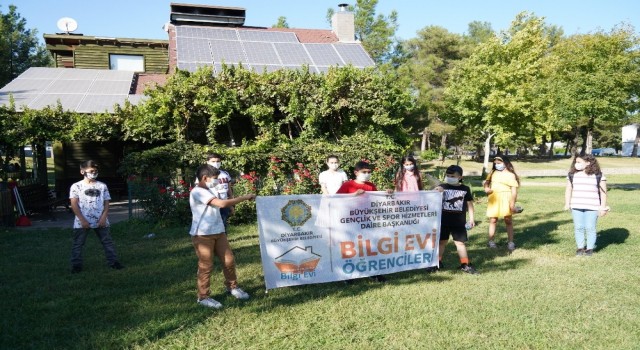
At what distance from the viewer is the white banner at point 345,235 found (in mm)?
5641

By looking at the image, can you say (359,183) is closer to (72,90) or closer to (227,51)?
(227,51)

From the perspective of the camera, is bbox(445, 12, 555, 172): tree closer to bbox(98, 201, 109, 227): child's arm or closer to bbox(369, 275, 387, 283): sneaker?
bbox(369, 275, 387, 283): sneaker

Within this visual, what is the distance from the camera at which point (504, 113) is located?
25.2 metres

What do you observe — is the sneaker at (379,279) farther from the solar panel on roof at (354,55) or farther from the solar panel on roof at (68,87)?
the solar panel on roof at (68,87)

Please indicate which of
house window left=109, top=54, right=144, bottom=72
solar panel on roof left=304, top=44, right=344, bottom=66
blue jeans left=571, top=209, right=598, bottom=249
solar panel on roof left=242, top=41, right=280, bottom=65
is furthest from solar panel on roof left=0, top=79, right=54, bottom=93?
blue jeans left=571, top=209, right=598, bottom=249

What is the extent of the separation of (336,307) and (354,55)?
1505 centimetres

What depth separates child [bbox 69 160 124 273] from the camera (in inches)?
270

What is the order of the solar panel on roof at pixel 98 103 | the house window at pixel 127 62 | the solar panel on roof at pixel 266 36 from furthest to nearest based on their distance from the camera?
the house window at pixel 127 62 < the solar panel on roof at pixel 266 36 < the solar panel on roof at pixel 98 103

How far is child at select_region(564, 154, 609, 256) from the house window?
20.6 m

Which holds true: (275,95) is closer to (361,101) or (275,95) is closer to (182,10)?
(361,101)

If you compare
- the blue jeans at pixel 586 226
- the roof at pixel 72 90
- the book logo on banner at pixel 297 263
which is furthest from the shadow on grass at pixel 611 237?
the roof at pixel 72 90

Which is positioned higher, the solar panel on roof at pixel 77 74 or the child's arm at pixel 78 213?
the solar panel on roof at pixel 77 74

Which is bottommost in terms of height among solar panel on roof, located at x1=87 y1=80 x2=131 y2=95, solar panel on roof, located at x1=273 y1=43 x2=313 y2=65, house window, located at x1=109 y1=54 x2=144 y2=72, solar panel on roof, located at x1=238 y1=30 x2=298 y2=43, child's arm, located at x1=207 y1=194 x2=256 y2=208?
child's arm, located at x1=207 y1=194 x2=256 y2=208

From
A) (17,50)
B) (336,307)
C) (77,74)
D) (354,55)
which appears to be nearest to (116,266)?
(336,307)
